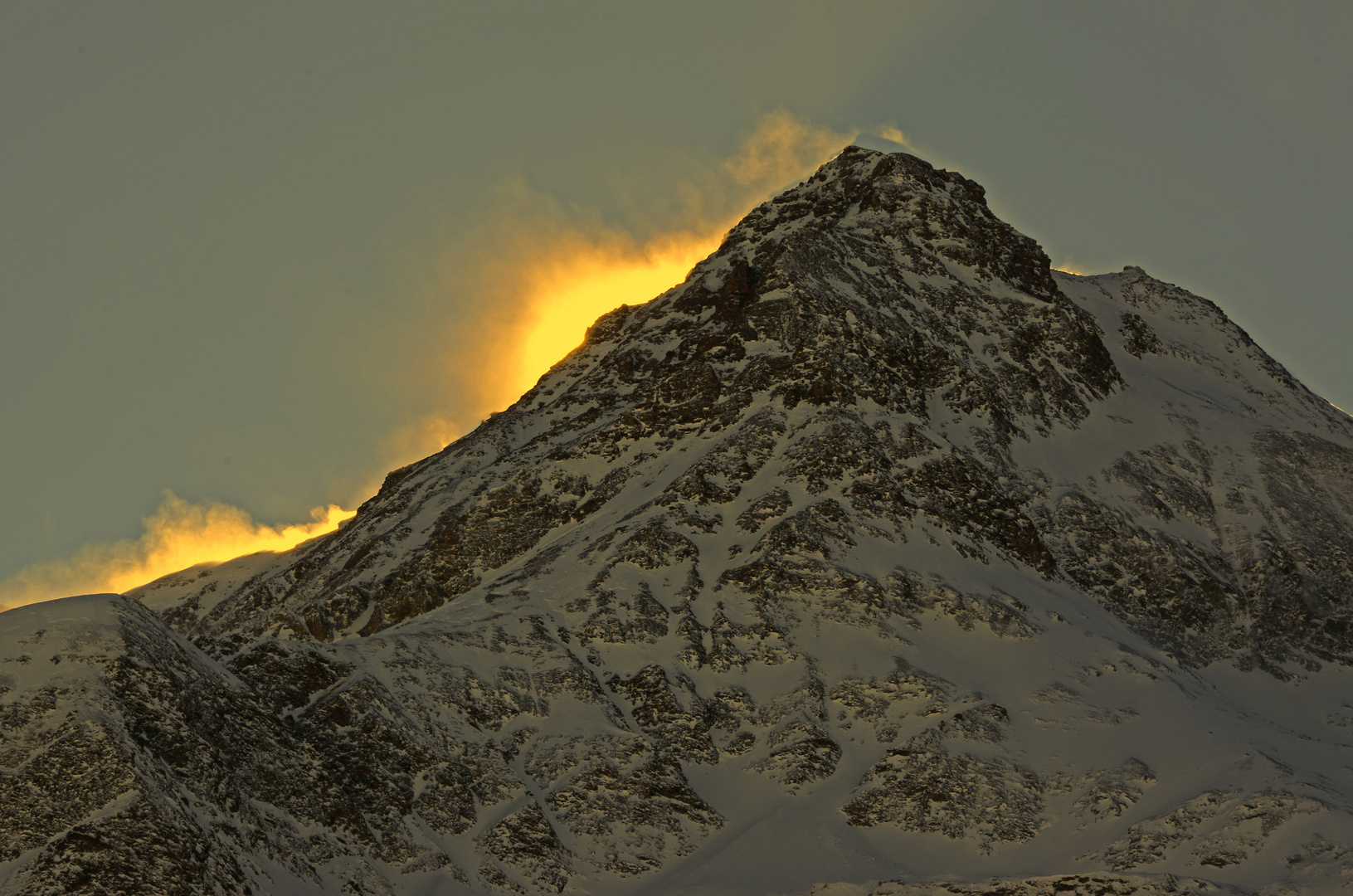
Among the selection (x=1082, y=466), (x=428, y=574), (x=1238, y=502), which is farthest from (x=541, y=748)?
(x=1238, y=502)

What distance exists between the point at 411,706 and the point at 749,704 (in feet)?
92.8

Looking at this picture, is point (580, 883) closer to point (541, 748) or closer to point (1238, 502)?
point (541, 748)

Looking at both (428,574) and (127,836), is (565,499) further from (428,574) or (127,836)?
(127,836)

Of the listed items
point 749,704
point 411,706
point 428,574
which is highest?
point 428,574

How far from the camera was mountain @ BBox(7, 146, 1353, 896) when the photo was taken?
320 feet

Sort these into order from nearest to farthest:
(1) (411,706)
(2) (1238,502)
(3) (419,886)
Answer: (3) (419,886) → (1) (411,706) → (2) (1238,502)

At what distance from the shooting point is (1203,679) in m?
144

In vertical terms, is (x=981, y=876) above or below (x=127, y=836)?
below

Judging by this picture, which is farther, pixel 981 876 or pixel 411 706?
pixel 411 706

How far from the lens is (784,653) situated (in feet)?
422

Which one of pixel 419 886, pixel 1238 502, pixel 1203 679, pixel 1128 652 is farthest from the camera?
pixel 1238 502

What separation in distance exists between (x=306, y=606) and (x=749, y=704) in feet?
201

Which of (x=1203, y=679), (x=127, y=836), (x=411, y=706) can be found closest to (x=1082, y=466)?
(x=1203, y=679)

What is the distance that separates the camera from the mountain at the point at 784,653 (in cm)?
9762
